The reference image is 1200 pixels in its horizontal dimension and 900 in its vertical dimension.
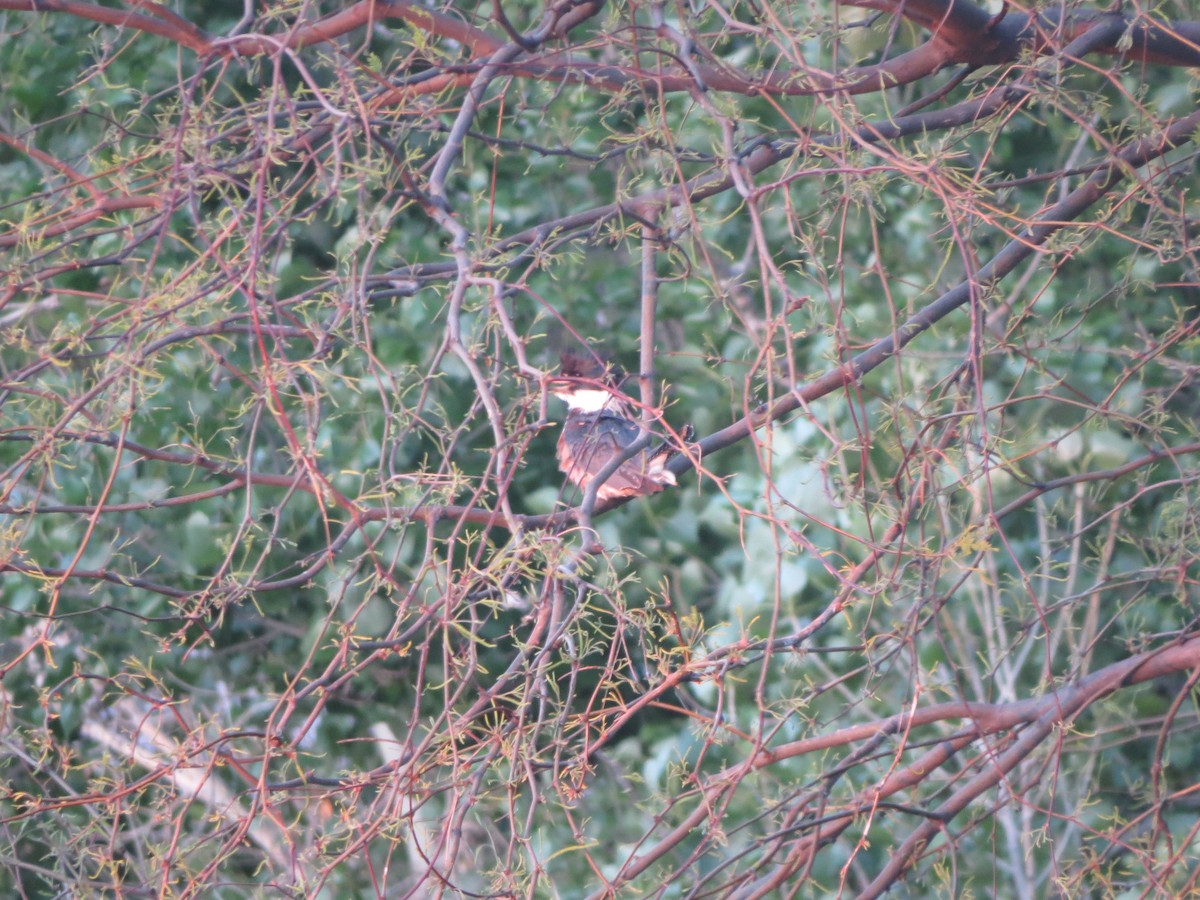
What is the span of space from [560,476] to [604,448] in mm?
920

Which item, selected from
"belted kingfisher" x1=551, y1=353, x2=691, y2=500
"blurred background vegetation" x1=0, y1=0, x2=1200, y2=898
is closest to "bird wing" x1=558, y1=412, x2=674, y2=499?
"belted kingfisher" x1=551, y1=353, x2=691, y2=500

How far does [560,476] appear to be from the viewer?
430 cm

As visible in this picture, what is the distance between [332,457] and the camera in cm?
372

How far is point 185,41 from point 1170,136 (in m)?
1.77

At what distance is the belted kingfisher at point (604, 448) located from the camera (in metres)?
2.92

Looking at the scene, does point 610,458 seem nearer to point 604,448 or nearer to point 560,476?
point 604,448

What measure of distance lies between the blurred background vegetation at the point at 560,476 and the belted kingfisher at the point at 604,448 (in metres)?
0.09

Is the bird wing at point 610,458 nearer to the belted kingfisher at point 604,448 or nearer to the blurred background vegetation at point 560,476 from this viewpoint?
the belted kingfisher at point 604,448

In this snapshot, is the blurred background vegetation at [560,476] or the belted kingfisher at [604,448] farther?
the belted kingfisher at [604,448]

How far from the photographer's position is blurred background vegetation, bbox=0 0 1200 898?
6.02 feet

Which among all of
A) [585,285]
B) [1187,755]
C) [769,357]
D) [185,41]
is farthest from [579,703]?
[769,357]

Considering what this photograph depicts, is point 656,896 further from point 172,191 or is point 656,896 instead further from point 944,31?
point 944,31

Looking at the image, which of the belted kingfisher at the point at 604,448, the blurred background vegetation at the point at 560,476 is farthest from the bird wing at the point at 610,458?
the blurred background vegetation at the point at 560,476

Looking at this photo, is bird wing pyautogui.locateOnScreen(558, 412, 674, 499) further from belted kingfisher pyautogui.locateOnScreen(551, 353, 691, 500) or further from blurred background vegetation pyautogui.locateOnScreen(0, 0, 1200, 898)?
blurred background vegetation pyautogui.locateOnScreen(0, 0, 1200, 898)
